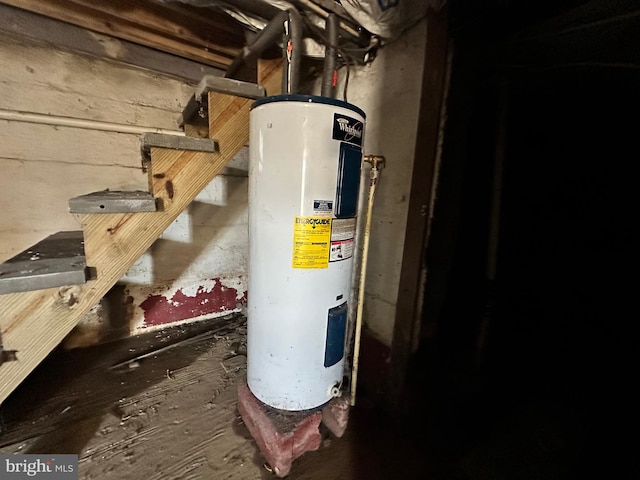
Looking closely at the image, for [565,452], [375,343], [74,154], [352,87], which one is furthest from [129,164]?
[565,452]

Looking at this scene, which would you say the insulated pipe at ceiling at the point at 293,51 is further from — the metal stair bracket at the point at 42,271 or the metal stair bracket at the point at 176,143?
the metal stair bracket at the point at 42,271

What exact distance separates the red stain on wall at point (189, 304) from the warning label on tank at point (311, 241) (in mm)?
1341

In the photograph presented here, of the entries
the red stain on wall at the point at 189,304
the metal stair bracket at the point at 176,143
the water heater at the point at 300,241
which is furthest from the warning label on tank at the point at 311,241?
the red stain on wall at the point at 189,304

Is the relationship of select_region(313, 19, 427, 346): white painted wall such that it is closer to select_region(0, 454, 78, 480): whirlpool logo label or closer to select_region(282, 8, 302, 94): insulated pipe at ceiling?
select_region(282, 8, 302, 94): insulated pipe at ceiling

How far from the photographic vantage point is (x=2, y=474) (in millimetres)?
914

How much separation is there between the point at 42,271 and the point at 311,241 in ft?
2.55

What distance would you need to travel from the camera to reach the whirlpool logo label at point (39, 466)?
92 cm

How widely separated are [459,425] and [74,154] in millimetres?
2331

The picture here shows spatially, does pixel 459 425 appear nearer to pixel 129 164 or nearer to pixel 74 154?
pixel 129 164

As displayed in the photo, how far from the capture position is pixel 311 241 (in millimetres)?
890

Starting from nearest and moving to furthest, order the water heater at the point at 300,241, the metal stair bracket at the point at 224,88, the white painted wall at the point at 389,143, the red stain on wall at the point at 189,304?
the water heater at the point at 300,241 < the metal stair bracket at the point at 224,88 < the white painted wall at the point at 389,143 < the red stain on wall at the point at 189,304

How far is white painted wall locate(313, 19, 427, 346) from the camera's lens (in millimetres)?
1136

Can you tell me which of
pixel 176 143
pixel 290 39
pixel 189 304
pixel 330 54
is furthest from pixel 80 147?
pixel 330 54

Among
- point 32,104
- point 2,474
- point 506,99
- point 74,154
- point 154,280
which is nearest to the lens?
point 2,474
